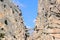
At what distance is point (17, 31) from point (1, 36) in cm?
1512

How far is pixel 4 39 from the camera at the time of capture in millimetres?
38562

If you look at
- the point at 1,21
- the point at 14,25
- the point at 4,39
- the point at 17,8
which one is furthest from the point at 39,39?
the point at 17,8

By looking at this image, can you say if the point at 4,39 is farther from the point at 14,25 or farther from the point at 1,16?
the point at 14,25

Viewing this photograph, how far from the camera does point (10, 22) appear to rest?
49062 mm

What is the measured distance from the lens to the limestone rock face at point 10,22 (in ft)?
139

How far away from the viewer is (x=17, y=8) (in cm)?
5575

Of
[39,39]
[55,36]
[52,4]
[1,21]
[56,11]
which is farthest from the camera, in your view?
[1,21]

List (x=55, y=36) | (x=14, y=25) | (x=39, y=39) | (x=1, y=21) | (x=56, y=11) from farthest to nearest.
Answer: (x=14, y=25), (x=1, y=21), (x=39, y=39), (x=56, y=11), (x=55, y=36)

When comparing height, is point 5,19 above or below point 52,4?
below

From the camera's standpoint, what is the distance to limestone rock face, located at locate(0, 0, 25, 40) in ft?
139

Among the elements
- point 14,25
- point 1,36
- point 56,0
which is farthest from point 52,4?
point 14,25

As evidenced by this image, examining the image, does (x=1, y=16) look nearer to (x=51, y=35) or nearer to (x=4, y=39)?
(x=4, y=39)

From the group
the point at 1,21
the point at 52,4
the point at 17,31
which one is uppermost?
the point at 52,4

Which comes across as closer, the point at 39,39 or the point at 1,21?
the point at 39,39
